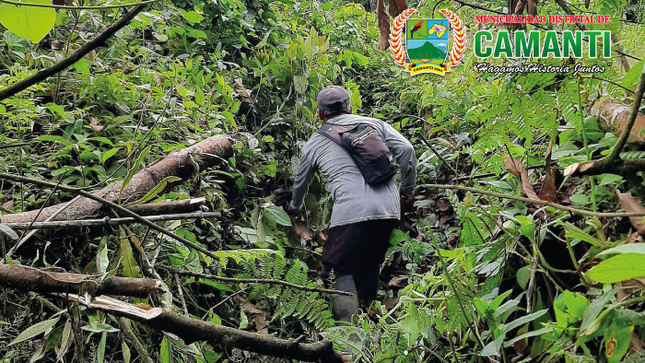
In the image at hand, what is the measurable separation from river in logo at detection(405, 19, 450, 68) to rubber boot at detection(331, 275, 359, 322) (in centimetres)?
224

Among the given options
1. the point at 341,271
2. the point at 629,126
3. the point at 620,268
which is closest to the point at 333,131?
the point at 341,271

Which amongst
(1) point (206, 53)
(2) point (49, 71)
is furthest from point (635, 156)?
(1) point (206, 53)

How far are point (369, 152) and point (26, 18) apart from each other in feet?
9.65

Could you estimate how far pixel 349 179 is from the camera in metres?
3.74

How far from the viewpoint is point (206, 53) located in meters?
4.73

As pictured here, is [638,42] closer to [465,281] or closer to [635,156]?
[635,156]

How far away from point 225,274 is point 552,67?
2.03m

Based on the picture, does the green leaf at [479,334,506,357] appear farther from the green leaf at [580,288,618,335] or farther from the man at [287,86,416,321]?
the man at [287,86,416,321]

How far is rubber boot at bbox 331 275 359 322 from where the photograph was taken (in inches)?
142

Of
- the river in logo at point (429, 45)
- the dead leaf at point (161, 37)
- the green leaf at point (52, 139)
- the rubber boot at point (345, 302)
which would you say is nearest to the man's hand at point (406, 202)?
the rubber boot at point (345, 302)

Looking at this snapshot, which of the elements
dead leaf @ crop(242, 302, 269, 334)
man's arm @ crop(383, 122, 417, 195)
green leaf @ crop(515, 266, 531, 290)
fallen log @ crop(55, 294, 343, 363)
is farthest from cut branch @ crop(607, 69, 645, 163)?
man's arm @ crop(383, 122, 417, 195)

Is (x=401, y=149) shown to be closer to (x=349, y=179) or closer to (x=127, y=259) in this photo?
(x=349, y=179)

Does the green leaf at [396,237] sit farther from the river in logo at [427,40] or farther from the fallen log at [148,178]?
the river in logo at [427,40]

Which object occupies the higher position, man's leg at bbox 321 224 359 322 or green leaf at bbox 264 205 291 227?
green leaf at bbox 264 205 291 227
